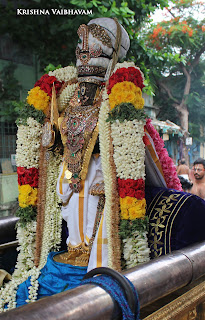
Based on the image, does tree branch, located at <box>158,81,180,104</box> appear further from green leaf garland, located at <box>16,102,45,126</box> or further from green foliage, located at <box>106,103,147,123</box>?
green foliage, located at <box>106,103,147,123</box>

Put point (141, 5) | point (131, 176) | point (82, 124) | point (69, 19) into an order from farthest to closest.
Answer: point (141, 5) < point (69, 19) < point (82, 124) < point (131, 176)

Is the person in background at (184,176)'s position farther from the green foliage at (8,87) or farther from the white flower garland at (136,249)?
the green foliage at (8,87)

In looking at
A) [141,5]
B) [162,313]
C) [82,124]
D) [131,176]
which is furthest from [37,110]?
[141,5]

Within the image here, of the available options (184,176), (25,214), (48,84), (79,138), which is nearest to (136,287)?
(79,138)

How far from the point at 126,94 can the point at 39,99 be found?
2.66 feet

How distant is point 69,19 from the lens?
16.8 ft

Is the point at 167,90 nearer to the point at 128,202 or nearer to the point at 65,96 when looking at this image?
the point at 65,96

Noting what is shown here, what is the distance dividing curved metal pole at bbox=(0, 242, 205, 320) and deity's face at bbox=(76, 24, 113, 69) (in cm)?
142

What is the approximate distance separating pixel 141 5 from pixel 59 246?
435 centimetres

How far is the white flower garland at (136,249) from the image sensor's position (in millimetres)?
2111

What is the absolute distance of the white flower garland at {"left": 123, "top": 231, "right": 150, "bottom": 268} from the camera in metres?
2.11

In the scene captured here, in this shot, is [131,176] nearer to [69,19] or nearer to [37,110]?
[37,110]

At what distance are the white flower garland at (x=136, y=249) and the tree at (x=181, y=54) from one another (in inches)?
356

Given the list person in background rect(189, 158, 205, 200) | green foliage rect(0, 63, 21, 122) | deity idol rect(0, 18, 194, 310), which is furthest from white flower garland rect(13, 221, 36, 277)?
green foliage rect(0, 63, 21, 122)
